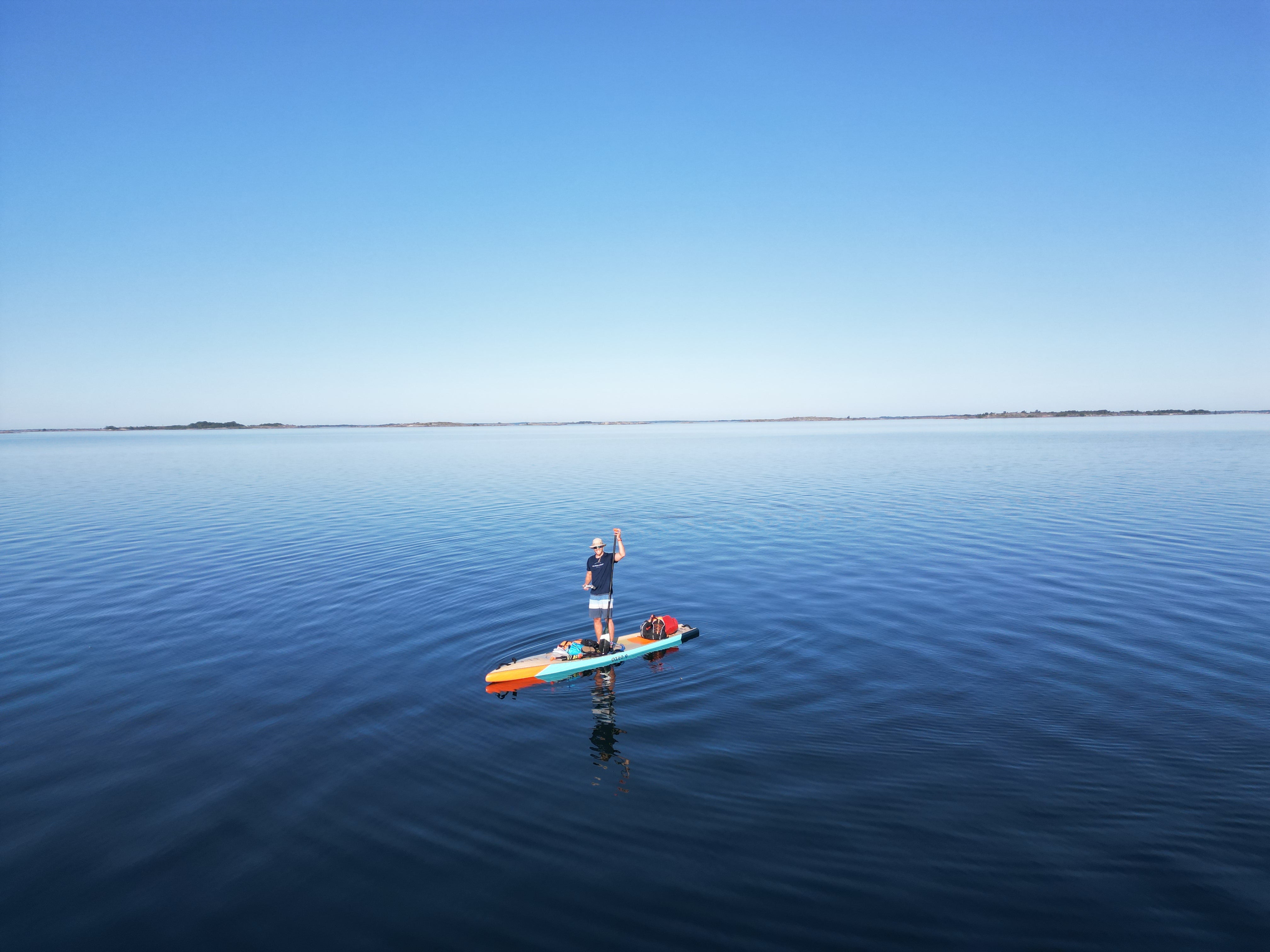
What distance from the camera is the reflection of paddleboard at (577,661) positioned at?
13891 millimetres

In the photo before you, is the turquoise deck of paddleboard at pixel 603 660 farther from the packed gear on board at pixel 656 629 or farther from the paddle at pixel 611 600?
the paddle at pixel 611 600

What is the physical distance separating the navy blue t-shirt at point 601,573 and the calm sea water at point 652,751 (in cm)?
199

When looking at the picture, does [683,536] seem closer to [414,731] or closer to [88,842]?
[414,731]

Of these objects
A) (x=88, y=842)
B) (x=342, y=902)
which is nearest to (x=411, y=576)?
(x=88, y=842)

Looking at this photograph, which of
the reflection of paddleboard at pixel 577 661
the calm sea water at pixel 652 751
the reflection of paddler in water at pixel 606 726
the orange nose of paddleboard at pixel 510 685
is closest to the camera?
the calm sea water at pixel 652 751

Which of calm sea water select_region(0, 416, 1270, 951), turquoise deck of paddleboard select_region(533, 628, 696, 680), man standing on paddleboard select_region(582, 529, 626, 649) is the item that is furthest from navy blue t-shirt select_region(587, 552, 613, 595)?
calm sea water select_region(0, 416, 1270, 951)

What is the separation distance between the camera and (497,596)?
67.7 feet

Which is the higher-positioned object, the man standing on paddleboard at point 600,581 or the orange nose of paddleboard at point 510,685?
the man standing on paddleboard at point 600,581

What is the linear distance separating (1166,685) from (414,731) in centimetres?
1564

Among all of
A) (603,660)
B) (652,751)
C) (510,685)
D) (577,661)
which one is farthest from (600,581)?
(652,751)

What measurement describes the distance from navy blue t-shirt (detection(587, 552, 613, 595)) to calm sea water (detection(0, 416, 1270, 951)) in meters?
1.99

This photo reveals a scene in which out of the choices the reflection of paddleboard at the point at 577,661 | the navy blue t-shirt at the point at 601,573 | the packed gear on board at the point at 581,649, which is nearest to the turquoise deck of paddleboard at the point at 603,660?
the reflection of paddleboard at the point at 577,661

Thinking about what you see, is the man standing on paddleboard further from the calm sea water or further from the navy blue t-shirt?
the calm sea water

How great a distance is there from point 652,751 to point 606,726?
154 cm
